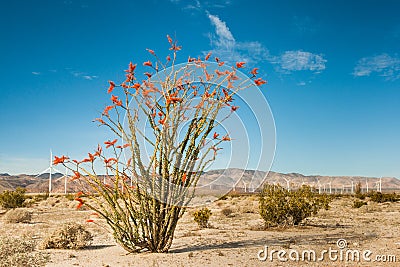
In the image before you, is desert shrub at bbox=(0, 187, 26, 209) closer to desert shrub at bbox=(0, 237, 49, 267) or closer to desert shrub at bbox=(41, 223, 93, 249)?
desert shrub at bbox=(41, 223, 93, 249)

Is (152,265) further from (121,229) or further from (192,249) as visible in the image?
(192,249)

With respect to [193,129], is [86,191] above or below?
below

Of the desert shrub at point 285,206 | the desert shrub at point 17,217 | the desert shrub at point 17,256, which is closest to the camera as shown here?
the desert shrub at point 17,256

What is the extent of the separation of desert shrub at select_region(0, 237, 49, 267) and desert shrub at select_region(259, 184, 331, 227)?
8128 mm

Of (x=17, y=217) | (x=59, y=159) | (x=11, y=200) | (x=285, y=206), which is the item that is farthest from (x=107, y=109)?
(x=11, y=200)

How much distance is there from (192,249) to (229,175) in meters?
2.34

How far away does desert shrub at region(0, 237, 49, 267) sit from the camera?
6.76 meters

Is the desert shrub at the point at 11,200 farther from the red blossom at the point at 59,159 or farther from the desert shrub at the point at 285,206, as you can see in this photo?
the red blossom at the point at 59,159

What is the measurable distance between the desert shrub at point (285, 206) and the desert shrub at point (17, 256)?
8.13 m

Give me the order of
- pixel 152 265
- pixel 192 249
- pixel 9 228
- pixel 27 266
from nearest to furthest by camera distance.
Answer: pixel 27 266, pixel 152 265, pixel 192 249, pixel 9 228

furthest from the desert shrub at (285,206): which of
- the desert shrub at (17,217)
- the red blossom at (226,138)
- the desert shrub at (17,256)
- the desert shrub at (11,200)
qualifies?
the desert shrub at (11,200)

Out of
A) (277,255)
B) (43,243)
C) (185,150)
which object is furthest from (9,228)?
(277,255)

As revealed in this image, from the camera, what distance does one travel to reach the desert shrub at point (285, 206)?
15.1 metres

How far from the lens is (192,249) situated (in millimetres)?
10008
